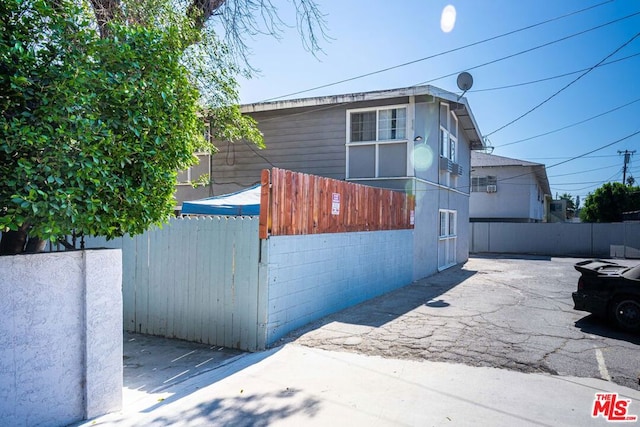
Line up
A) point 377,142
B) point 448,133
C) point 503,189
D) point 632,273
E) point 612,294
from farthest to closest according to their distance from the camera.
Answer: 1. point 503,189
2. point 448,133
3. point 377,142
4. point 632,273
5. point 612,294

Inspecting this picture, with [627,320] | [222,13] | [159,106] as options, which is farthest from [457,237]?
[159,106]

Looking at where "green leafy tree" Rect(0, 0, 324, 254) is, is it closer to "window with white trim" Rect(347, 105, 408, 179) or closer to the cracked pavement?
the cracked pavement

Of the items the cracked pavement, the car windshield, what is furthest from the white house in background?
the car windshield

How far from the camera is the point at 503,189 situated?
26.0 metres

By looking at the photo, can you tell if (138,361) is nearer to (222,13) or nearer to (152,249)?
(152,249)

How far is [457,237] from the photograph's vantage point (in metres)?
16.8

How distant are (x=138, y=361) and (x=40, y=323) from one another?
2.54 m

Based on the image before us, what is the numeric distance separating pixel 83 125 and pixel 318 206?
4308 mm

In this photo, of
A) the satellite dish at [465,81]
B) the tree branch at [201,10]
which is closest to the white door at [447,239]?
the satellite dish at [465,81]

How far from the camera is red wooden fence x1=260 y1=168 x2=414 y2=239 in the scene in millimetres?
5742

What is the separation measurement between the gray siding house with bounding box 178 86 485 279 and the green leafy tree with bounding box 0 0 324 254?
8.02 meters

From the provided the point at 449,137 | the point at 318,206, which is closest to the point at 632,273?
the point at 318,206

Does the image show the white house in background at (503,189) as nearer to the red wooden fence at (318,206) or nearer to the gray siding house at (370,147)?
the gray siding house at (370,147)

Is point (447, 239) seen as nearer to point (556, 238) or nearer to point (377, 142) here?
point (377, 142)
